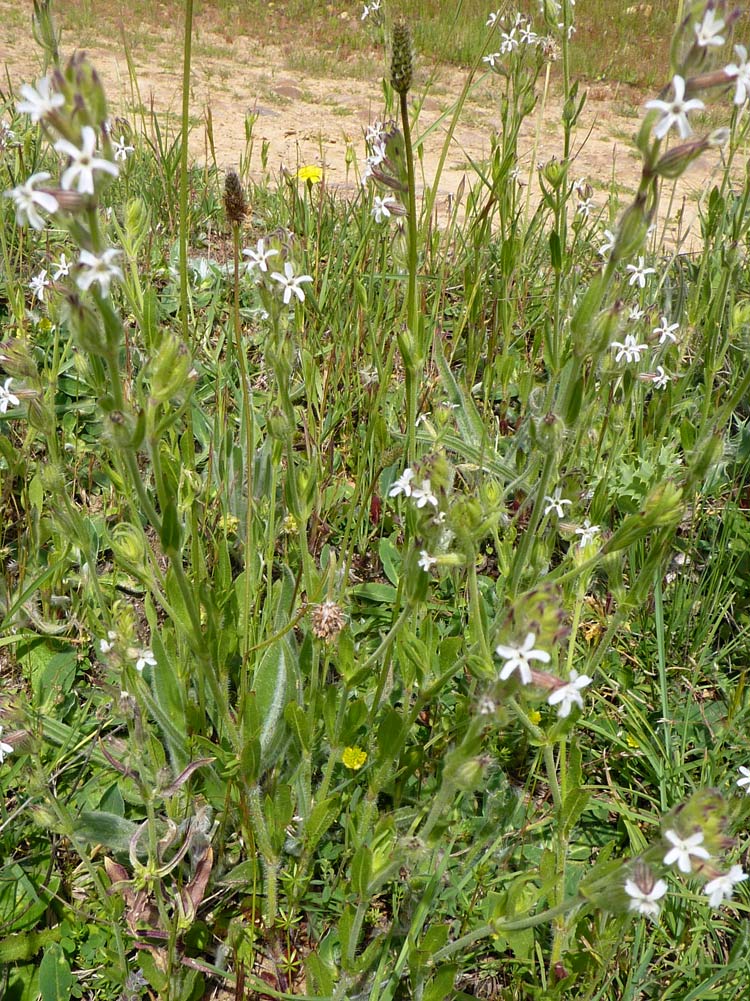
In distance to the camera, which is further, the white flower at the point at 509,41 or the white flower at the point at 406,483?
the white flower at the point at 509,41

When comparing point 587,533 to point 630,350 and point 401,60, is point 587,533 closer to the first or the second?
point 630,350

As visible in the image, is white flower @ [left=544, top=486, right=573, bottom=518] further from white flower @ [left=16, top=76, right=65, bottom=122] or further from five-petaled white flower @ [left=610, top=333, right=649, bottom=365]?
white flower @ [left=16, top=76, right=65, bottom=122]

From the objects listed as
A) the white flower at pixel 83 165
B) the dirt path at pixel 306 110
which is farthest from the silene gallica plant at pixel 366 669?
the dirt path at pixel 306 110

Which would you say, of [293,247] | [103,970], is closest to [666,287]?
[293,247]

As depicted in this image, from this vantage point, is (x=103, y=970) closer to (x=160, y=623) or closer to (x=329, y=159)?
(x=160, y=623)

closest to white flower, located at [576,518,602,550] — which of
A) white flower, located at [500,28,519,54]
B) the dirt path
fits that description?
white flower, located at [500,28,519,54]

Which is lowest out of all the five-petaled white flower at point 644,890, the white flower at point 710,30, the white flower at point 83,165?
the five-petaled white flower at point 644,890

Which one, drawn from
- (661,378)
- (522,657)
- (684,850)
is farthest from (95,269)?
(661,378)

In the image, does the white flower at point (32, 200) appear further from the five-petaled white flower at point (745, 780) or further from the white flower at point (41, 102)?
the five-petaled white flower at point (745, 780)

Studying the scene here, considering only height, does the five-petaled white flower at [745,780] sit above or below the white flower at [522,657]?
below
